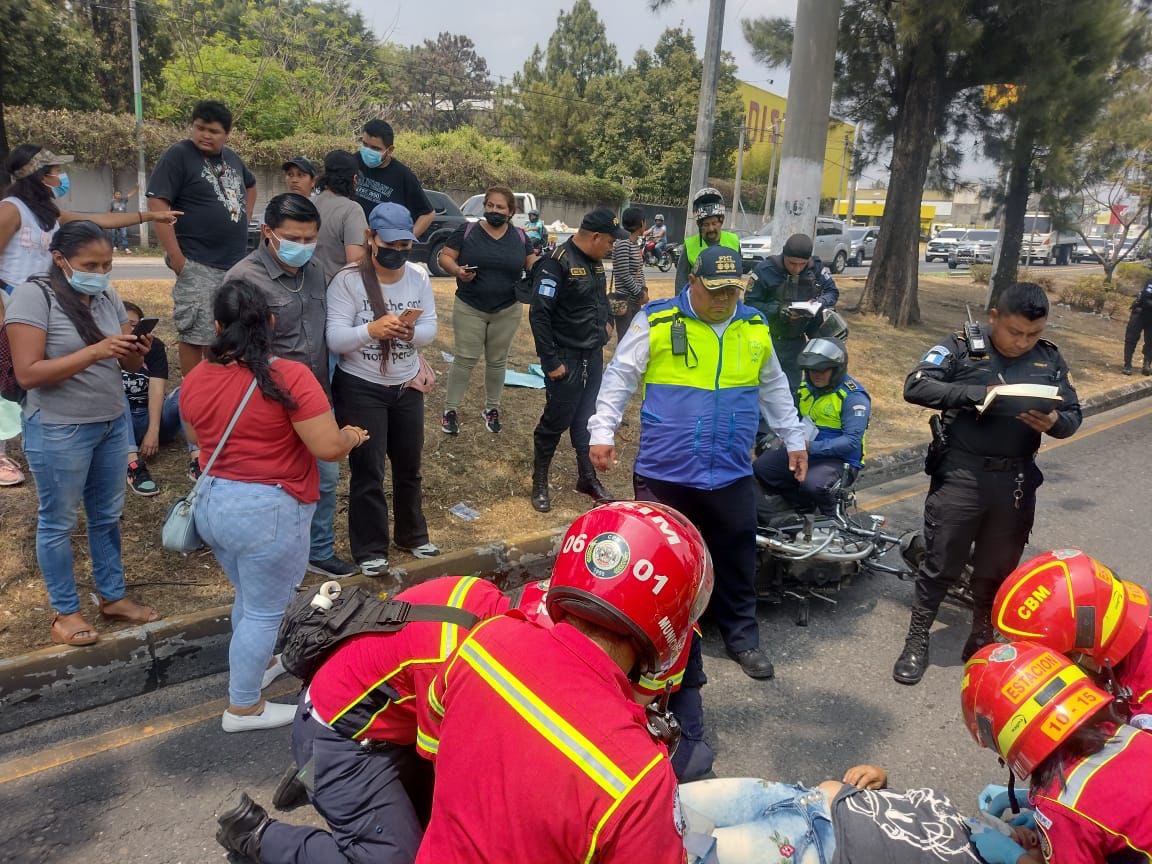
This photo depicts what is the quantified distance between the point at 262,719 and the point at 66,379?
5.10 ft

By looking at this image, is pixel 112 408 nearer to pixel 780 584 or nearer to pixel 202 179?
pixel 202 179

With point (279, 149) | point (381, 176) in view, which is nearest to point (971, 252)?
point (279, 149)

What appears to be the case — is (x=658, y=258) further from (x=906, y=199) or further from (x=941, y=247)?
(x=941, y=247)

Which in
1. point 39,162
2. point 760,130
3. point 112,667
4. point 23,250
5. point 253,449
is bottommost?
point 112,667

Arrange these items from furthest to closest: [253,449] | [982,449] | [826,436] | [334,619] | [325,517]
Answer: [826,436] < [325,517] < [982,449] < [253,449] < [334,619]

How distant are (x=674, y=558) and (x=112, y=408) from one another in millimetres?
2865

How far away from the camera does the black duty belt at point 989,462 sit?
3.84 m

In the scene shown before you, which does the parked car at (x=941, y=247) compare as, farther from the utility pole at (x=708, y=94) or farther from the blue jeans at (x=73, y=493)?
the blue jeans at (x=73, y=493)

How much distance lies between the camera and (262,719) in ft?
10.6

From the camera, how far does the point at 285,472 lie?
303cm

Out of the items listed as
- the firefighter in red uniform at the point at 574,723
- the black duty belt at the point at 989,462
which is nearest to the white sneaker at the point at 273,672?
the firefighter in red uniform at the point at 574,723

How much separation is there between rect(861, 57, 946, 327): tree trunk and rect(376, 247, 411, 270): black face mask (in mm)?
11312

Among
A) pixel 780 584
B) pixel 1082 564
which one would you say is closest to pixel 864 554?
pixel 780 584

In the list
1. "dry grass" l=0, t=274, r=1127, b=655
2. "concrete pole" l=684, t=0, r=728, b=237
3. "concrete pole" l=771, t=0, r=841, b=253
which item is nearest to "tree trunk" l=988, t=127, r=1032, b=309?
"dry grass" l=0, t=274, r=1127, b=655
